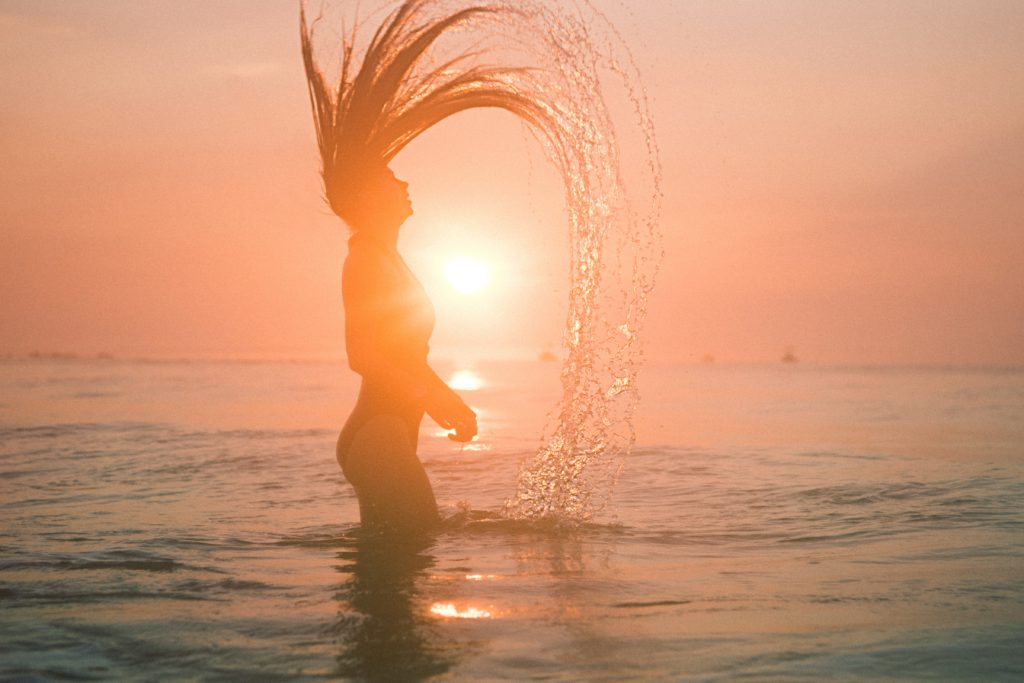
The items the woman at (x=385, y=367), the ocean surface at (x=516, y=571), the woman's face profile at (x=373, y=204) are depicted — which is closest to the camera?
the ocean surface at (x=516, y=571)

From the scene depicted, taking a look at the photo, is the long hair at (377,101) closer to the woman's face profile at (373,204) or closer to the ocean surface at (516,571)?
the woman's face profile at (373,204)

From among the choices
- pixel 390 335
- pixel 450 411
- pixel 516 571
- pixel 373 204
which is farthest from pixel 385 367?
pixel 516 571

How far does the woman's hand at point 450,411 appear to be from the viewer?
6828mm

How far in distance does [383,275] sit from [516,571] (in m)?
2.07

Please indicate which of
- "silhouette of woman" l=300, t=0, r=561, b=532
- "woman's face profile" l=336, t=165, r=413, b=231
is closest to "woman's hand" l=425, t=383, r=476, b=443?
"silhouette of woman" l=300, t=0, r=561, b=532

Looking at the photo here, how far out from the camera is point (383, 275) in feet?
21.5

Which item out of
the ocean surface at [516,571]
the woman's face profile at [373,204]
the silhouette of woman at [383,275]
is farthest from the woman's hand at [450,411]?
the woman's face profile at [373,204]

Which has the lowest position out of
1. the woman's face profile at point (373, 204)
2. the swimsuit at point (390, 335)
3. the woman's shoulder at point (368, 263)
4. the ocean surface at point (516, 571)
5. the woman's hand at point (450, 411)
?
the ocean surface at point (516, 571)

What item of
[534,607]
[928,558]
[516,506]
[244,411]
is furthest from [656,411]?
[534,607]

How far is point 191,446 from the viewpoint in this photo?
14.6 metres

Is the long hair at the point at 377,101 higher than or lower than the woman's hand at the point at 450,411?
higher

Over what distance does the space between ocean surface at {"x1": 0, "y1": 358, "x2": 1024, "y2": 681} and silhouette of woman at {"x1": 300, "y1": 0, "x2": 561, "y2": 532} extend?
594mm

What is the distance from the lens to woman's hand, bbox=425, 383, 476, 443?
6828 mm

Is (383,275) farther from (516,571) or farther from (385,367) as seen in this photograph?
(516,571)
